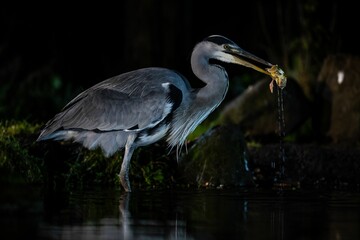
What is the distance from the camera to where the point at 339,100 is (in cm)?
1493

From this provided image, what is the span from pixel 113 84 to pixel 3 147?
58.3 inches

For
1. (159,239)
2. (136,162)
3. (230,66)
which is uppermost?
(230,66)

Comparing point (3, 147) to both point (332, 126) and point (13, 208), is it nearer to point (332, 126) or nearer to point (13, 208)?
point (13, 208)

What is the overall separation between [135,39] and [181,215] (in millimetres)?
10664

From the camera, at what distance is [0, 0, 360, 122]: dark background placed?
54.5 feet

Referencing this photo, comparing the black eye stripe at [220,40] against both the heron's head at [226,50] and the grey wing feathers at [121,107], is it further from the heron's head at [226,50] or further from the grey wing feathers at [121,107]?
the grey wing feathers at [121,107]

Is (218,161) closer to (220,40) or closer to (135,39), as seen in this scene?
(220,40)

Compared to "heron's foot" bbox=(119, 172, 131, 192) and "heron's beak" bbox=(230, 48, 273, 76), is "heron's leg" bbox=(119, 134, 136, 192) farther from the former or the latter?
"heron's beak" bbox=(230, 48, 273, 76)

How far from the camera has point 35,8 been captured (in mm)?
21703

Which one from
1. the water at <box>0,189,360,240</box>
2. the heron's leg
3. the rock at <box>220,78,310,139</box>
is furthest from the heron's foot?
the rock at <box>220,78,310,139</box>

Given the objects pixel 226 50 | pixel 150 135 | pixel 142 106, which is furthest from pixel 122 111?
pixel 226 50

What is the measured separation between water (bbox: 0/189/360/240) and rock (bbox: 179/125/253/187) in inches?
48.6

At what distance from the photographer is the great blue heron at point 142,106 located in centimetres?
1088

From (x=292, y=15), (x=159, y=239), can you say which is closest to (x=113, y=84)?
(x=159, y=239)
